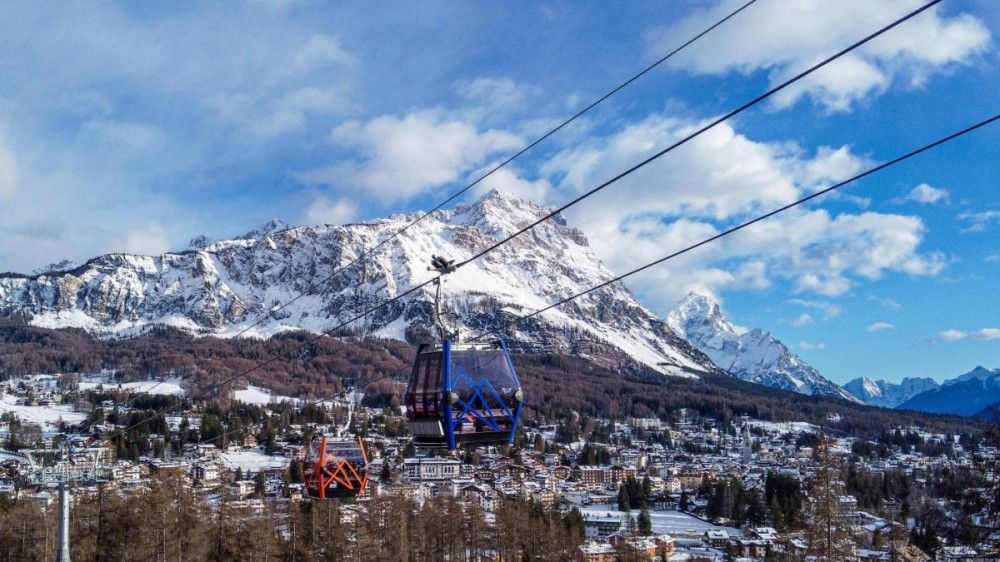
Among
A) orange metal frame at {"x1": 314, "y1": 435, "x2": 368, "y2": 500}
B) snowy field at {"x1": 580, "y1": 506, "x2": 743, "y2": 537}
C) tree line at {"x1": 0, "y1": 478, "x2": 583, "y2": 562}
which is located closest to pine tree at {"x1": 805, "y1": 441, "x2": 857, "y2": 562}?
orange metal frame at {"x1": 314, "y1": 435, "x2": 368, "y2": 500}

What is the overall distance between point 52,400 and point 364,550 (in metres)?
137

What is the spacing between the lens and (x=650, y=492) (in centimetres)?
10350

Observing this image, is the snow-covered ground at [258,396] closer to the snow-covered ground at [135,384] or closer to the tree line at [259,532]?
the snow-covered ground at [135,384]

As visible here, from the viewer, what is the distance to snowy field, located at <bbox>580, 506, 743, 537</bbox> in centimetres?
7956

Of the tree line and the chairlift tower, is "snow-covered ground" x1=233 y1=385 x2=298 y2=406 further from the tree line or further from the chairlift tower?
the chairlift tower

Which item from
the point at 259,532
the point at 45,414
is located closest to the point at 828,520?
the point at 259,532

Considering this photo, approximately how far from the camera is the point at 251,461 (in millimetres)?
108750

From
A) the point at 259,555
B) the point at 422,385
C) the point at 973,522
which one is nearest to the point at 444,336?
the point at 422,385

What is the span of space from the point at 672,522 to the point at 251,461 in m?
53.8

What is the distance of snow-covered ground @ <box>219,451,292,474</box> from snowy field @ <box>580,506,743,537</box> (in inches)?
1505

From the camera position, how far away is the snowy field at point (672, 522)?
79562 millimetres

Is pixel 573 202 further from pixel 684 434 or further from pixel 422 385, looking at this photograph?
pixel 684 434

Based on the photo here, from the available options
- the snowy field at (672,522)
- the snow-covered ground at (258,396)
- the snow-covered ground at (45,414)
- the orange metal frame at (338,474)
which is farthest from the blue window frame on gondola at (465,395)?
the snow-covered ground at (258,396)

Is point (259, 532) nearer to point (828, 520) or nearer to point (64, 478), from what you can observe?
point (64, 478)
